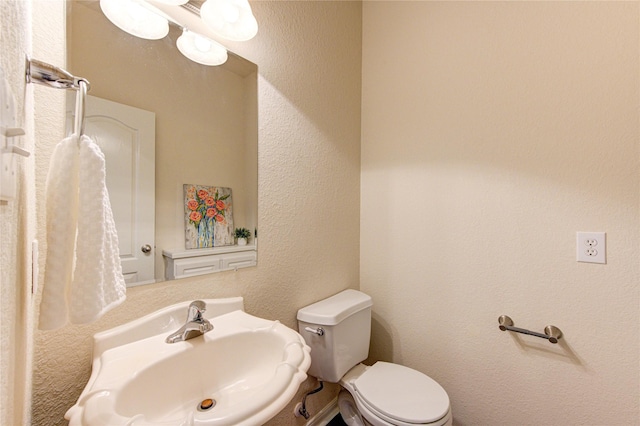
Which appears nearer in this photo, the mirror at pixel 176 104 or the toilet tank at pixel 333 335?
the mirror at pixel 176 104

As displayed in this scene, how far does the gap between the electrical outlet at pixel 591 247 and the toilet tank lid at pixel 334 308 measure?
89 cm

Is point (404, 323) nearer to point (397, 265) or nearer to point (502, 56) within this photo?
point (397, 265)

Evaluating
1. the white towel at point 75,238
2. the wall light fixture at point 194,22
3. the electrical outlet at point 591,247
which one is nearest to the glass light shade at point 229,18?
the wall light fixture at point 194,22

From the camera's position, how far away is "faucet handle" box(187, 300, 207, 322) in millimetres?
846

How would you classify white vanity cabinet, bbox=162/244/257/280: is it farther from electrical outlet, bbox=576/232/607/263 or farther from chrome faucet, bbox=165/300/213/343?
electrical outlet, bbox=576/232/607/263

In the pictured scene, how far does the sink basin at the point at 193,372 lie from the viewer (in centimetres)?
56

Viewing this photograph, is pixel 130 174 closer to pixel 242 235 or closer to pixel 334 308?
pixel 242 235

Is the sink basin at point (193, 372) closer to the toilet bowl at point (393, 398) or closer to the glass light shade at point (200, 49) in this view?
the toilet bowl at point (393, 398)

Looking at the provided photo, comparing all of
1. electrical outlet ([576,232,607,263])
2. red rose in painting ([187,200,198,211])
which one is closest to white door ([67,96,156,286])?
red rose in painting ([187,200,198,211])

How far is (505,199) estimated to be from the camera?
4.03ft

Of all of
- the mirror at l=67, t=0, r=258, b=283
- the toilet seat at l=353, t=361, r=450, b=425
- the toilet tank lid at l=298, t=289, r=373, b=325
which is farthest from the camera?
the toilet tank lid at l=298, t=289, r=373, b=325

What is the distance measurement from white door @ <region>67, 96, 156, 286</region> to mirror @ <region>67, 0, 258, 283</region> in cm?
2

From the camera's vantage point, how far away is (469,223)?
4.33 feet

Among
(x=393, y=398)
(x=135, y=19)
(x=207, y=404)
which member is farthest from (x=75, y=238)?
(x=393, y=398)
